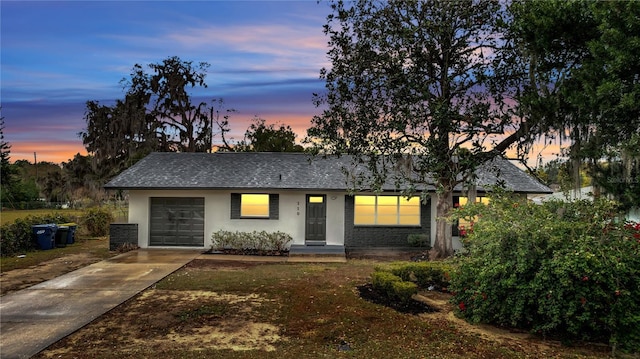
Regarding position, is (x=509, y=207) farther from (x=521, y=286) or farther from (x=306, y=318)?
(x=306, y=318)

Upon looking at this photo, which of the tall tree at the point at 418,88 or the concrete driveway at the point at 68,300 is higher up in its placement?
the tall tree at the point at 418,88

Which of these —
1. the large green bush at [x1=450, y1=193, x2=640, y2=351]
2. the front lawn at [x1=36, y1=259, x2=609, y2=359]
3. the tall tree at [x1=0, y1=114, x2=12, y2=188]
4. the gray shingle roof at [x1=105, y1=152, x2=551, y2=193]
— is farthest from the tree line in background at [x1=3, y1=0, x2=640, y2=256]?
the tall tree at [x1=0, y1=114, x2=12, y2=188]

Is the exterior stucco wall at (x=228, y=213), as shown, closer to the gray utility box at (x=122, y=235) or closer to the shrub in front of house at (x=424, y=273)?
the gray utility box at (x=122, y=235)

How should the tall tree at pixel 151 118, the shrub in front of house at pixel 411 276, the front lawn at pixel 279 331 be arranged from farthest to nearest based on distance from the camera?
the tall tree at pixel 151 118
the shrub in front of house at pixel 411 276
the front lawn at pixel 279 331

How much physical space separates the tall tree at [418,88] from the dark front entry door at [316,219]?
3.60m

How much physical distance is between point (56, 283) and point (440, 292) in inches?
374

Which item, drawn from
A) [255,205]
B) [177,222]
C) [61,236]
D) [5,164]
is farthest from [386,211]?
[5,164]

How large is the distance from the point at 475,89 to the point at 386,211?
20.0ft

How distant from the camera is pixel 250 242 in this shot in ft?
50.1

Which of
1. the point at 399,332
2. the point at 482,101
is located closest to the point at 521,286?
the point at 399,332

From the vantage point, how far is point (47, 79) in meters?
15.9

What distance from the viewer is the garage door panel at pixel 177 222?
15.9 metres

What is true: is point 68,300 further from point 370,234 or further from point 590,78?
point 590,78

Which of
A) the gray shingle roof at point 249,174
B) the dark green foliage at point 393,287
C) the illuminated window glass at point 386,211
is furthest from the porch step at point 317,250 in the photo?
the dark green foliage at point 393,287
